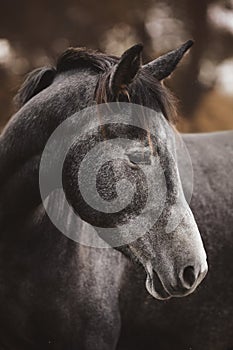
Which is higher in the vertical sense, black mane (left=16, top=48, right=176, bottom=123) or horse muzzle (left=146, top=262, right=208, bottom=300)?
black mane (left=16, top=48, right=176, bottom=123)

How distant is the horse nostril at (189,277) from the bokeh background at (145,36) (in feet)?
21.2

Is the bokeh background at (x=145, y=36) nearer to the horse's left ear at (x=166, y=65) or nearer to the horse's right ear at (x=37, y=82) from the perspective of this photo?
the horse's right ear at (x=37, y=82)

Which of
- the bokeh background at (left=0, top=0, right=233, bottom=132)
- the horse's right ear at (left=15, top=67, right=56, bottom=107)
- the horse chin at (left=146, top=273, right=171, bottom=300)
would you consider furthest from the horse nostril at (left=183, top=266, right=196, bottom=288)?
the bokeh background at (left=0, top=0, right=233, bottom=132)

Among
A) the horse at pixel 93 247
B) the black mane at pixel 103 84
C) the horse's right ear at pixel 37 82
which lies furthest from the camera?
the horse's right ear at pixel 37 82

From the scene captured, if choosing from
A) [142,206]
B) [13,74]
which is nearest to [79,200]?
[142,206]

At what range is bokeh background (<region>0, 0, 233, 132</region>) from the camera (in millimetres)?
9117

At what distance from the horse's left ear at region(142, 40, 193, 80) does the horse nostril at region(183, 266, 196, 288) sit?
2.80ft

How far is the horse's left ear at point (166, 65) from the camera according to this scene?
Result: 112 inches

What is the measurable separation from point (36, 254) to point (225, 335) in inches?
50.0

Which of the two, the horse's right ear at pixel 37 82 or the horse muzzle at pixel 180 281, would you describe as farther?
the horse's right ear at pixel 37 82

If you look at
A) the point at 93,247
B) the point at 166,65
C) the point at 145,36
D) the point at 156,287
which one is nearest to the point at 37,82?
the point at 166,65

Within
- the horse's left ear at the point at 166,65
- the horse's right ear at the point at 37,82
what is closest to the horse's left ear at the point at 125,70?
the horse's left ear at the point at 166,65

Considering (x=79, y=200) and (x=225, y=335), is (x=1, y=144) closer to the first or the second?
(x=79, y=200)

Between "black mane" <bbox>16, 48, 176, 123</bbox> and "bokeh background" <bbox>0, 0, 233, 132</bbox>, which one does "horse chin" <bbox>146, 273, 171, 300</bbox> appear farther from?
"bokeh background" <bbox>0, 0, 233, 132</bbox>
